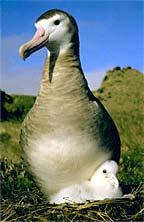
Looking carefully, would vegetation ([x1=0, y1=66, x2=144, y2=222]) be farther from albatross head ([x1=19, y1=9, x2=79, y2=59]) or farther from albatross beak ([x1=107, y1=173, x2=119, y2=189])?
albatross head ([x1=19, y1=9, x2=79, y2=59])

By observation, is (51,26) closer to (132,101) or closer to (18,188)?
(18,188)

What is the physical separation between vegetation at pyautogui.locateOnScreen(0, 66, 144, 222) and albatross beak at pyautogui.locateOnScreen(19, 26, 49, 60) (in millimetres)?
460

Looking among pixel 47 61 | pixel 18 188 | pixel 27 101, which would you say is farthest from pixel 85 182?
pixel 27 101

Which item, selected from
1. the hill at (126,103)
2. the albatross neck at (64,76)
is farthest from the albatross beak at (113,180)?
the hill at (126,103)

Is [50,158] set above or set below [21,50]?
below

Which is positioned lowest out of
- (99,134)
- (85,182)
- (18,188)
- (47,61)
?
(18,188)

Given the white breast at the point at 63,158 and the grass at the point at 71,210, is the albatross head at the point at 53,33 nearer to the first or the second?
the white breast at the point at 63,158

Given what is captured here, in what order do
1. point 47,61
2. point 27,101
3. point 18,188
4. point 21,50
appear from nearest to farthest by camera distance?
point 21,50, point 47,61, point 18,188, point 27,101

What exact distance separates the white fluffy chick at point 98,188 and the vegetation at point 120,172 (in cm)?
3

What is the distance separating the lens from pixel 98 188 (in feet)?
6.31

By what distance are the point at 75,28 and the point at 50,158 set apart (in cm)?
46

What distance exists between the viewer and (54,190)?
198cm

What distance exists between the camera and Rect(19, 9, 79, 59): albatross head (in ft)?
6.01

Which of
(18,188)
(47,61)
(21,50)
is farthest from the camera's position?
(18,188)
